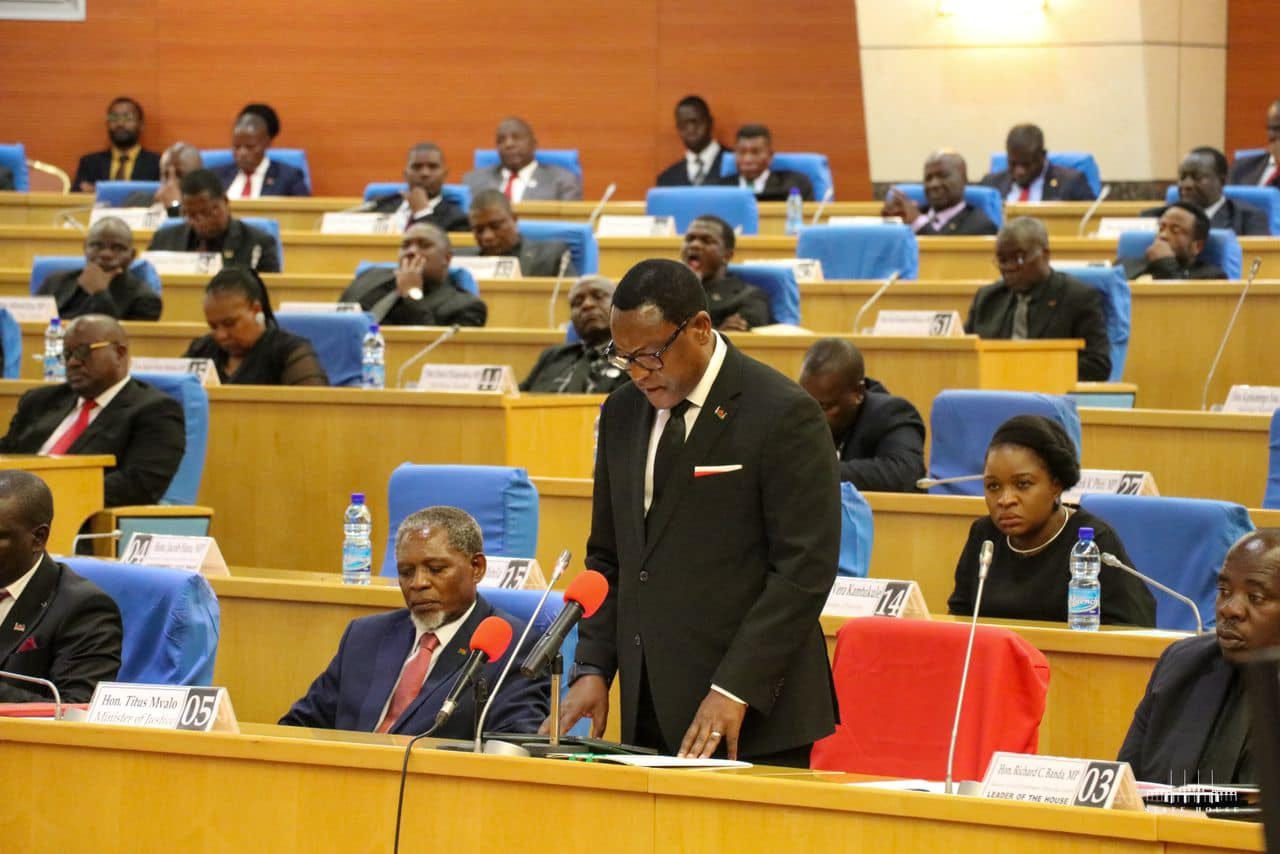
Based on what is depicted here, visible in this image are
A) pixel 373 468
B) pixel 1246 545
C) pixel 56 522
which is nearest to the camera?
pixel 1246 545

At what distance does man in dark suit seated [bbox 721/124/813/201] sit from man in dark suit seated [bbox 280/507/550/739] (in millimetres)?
7444

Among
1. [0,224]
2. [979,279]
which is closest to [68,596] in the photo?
[979,279]

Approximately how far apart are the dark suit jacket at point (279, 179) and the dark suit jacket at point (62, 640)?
8.06m

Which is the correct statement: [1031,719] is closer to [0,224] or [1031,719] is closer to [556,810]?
[556,810]

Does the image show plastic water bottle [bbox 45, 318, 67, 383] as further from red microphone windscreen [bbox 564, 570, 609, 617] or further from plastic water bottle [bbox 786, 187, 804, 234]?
red microphone windscreen [bbox 564, 570, 609, 617]

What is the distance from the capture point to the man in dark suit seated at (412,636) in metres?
3.88

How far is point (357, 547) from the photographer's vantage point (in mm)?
5000

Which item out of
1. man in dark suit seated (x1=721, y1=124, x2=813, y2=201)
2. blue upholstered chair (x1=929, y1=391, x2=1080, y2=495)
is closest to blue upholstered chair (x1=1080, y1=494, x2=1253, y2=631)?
blue upholstered chair (x1=929, y1=391, x2=1080, y2=495)

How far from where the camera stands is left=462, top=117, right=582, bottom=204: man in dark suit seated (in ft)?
37.0

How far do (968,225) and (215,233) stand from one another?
3580 mm

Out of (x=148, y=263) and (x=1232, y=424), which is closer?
(x=1232, y=424)

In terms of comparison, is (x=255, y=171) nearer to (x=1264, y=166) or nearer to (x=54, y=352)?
(x=54, y=352)

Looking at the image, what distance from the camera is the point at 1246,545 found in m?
3.29

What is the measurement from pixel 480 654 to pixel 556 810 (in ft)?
0.80
